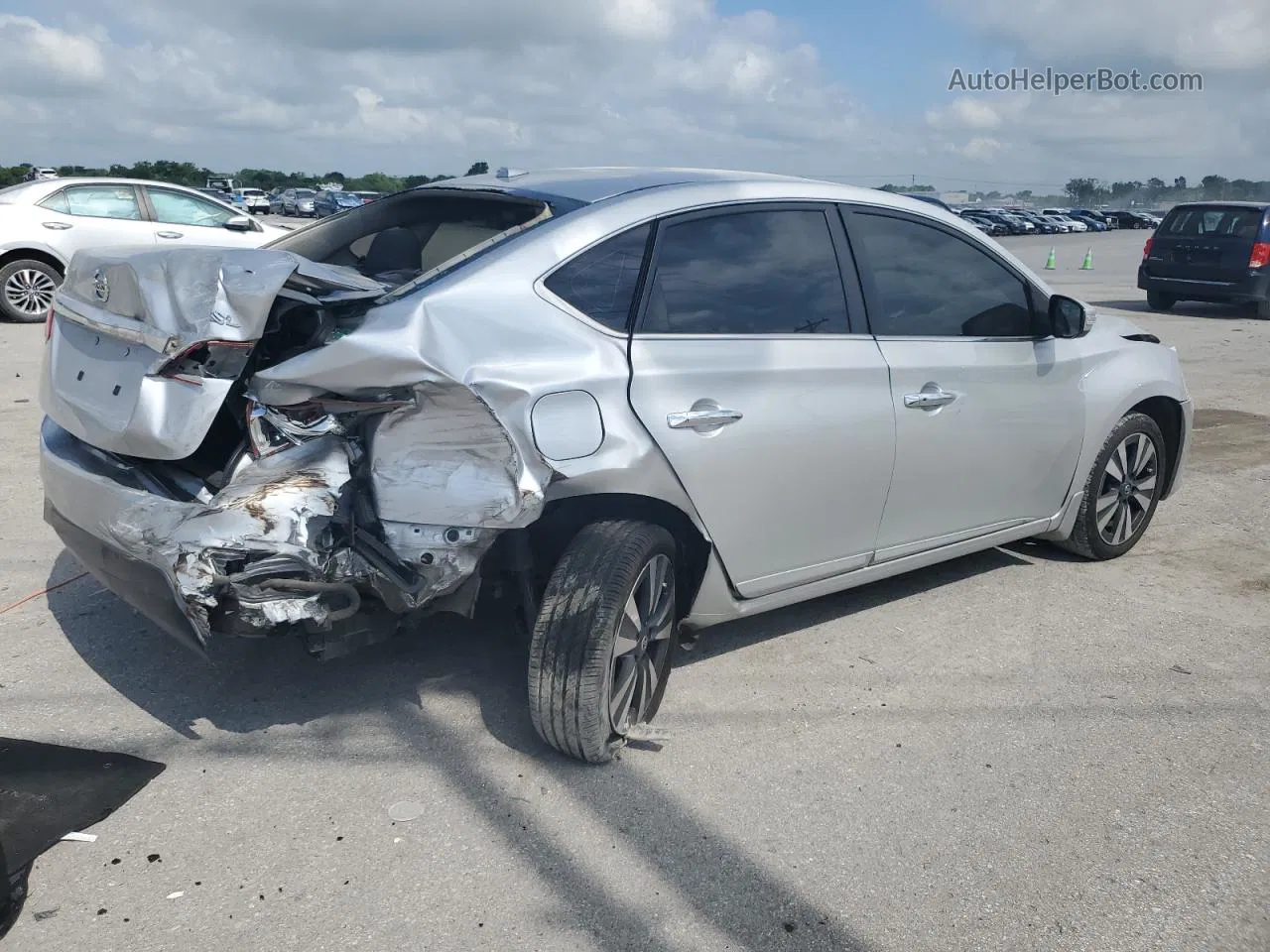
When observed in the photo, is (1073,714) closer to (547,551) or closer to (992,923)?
(992,923)

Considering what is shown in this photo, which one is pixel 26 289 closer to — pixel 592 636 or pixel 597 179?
pixel 597 179

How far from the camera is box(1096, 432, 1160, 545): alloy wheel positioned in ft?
16.7

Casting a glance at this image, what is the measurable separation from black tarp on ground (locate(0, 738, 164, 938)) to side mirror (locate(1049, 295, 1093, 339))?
376cm

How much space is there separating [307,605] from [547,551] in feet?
2.53

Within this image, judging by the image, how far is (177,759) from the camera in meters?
3.31

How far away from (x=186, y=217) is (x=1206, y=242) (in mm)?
13609

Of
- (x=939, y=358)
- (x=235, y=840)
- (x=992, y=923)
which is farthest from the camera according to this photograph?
(x=939, y=358)

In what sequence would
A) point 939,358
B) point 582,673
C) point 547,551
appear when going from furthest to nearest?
point 939,358
point 547,551
point 582,673

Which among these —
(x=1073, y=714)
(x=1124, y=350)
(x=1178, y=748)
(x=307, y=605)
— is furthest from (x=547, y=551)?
(x=1124, y=350)

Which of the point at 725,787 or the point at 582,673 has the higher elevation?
the point at 582,673

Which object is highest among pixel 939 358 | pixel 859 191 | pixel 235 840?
pixel 859 191

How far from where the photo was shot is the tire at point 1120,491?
197 inches

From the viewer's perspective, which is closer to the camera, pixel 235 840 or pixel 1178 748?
pixel 235 840

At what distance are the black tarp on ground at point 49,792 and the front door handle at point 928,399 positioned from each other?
2771mm
